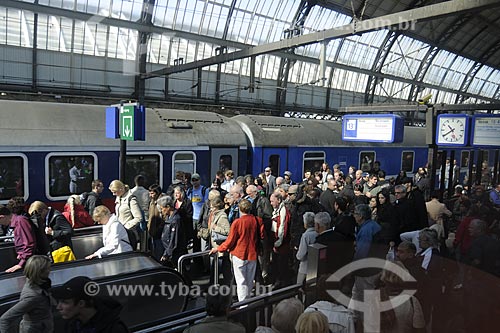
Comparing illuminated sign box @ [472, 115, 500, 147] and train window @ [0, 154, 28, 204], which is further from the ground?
illuminated sign box @ [472, 115, 500, 147]

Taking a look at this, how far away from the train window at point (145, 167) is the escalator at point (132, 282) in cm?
496

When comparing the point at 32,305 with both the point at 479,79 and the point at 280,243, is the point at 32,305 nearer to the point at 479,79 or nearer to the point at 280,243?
the point at 280,243

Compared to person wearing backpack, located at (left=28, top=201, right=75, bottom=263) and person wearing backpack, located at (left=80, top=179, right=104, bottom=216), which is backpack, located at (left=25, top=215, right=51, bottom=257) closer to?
person wearing backpack, located at (left=28, top=201, right=75, bottom=263)

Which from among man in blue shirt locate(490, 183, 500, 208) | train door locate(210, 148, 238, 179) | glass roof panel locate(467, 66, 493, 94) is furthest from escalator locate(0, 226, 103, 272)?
glass roof panel locate(467, 66, 493, 94)

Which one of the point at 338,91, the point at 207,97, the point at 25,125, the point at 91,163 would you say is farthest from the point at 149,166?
the point at 338,91

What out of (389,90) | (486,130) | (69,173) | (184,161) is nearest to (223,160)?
(184,161)

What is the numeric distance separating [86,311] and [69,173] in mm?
6898

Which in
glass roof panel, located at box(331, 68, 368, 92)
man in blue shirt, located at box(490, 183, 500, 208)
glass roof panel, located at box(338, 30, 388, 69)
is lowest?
man in blue shirt, located at box(490, 183, 500, 208)

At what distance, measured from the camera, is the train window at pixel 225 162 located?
11664 mm

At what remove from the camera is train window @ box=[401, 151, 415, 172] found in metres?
18.2

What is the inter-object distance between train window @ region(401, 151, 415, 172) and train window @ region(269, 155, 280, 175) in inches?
307

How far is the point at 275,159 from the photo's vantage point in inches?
518

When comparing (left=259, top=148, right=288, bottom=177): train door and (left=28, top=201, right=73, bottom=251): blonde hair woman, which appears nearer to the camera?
(left=28, top=201, right=73, bottom=251): blonde hair woman
